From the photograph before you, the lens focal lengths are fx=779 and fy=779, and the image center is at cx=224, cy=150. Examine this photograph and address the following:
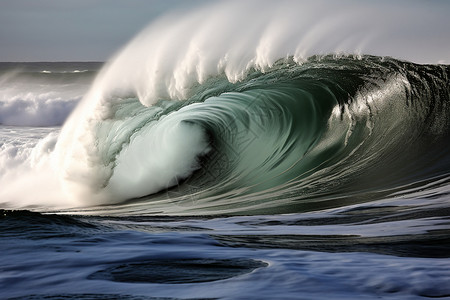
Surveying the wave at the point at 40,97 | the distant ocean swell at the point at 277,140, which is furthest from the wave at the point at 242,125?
the wave at the point at 40,97

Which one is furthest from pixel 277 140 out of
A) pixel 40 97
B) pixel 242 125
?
pixel 40 97

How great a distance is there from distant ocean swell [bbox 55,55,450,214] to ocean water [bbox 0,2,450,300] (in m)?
0.02

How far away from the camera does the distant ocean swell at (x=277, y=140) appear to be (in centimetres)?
799

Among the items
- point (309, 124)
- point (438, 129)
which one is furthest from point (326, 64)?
point (438, 129)

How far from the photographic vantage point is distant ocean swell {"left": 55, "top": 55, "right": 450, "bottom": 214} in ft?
26.2

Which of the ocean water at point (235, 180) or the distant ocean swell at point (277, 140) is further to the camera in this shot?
the distant ocean swell at point (277, 140)

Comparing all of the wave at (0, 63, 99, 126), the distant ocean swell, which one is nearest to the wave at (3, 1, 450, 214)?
the distant ocean swell

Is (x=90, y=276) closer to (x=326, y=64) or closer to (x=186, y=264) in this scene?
(x=186, y=264)

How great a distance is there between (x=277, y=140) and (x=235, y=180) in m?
1.15

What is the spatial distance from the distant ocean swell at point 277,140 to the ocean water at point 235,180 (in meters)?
0.02

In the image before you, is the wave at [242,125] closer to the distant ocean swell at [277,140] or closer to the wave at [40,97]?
the distant ocean swell at [277,140]

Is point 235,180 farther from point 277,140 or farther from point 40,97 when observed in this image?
point 40,97

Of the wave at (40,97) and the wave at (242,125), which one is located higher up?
the wave at (40,97)

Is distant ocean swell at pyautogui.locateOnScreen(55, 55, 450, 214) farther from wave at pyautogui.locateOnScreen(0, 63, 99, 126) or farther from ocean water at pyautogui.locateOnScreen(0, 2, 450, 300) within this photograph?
wave at pyautogui.locateOnScreen(0, 63, 99, 126)
